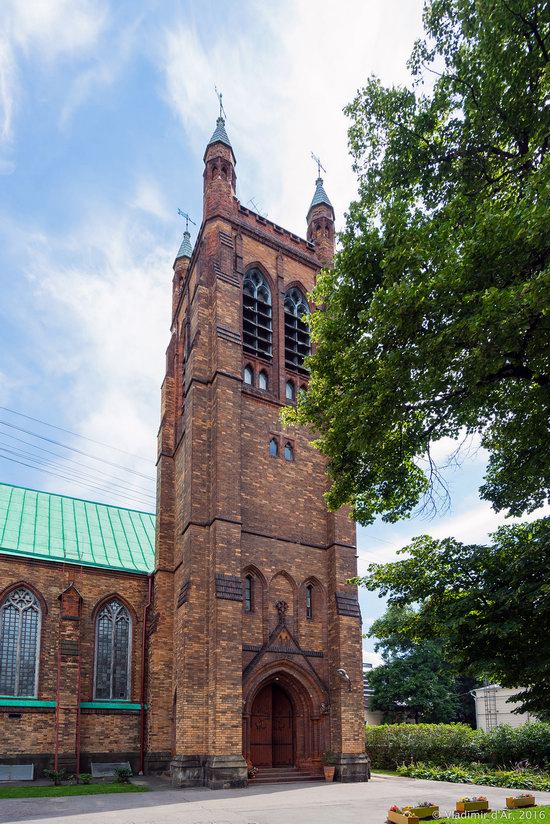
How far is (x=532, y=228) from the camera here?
884 centimetres

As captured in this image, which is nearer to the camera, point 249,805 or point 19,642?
point 249,805

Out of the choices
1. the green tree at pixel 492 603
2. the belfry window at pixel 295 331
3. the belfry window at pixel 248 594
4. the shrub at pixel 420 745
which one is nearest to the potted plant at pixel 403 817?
the green tree at pixel 492 603

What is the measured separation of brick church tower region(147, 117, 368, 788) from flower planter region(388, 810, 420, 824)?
7.66 meters

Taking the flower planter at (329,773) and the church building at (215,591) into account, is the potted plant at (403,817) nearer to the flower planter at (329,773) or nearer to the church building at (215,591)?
the church building at (215,591)

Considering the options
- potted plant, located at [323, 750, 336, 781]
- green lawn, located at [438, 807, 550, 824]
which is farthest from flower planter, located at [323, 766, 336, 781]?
green lawn, located at [438, 807, 550, 824]

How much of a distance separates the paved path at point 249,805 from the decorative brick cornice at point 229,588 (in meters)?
5.06

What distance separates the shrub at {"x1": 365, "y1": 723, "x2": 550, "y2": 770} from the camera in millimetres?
24163

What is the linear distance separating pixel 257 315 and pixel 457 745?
18.5 meters

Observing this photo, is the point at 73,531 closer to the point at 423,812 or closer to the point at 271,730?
the point at 271,730

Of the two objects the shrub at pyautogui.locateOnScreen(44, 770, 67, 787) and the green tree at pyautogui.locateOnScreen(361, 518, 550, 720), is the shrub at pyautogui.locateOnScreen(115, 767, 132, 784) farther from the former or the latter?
the green tree at pyautogui.locateOnScreen(361, 518, 550, 720)

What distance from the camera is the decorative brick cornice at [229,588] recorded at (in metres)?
19.9

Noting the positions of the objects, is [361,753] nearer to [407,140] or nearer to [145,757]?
[145,757]

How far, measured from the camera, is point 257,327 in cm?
2564

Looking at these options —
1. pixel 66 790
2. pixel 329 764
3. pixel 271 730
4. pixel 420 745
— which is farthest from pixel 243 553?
pixel 420 745
